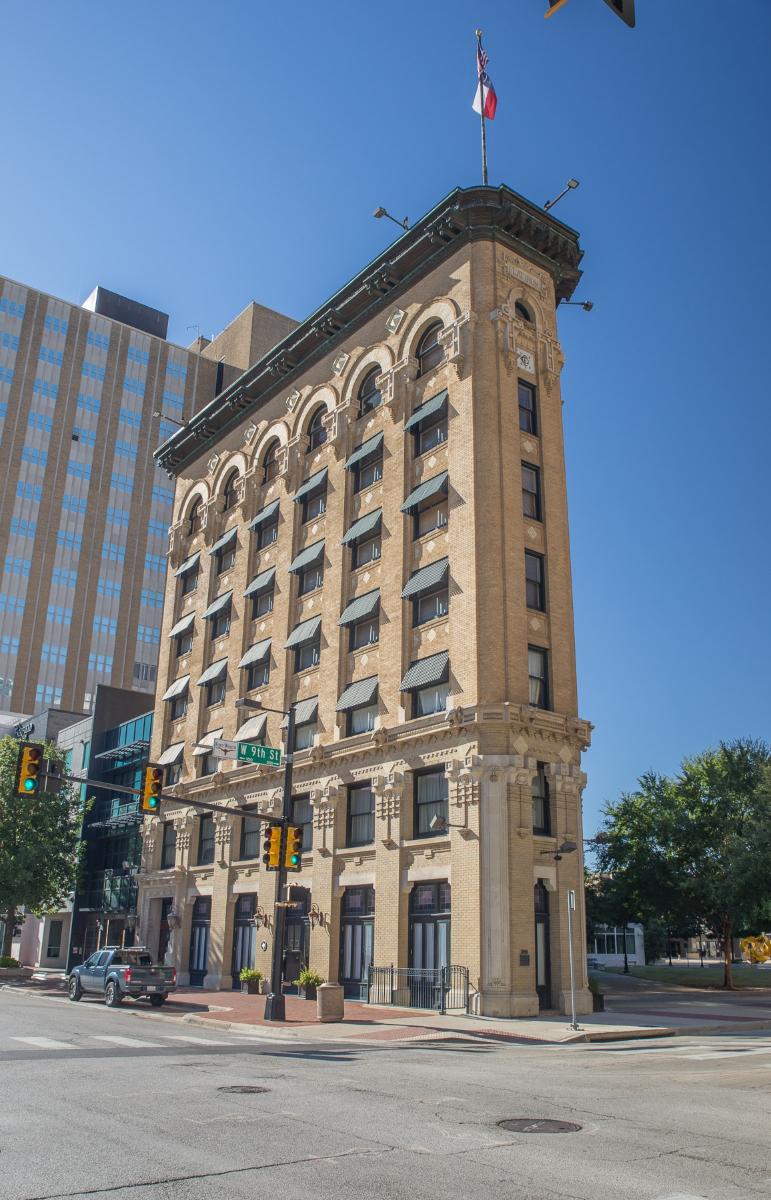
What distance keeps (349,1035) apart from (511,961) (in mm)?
6505

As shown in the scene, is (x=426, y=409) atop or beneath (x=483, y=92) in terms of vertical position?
beneath

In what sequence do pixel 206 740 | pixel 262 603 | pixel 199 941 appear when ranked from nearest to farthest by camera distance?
pixel 199 941 < pixel 262 603 < pixel 206 740

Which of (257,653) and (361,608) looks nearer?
(361,608)

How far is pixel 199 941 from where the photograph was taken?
43062mm

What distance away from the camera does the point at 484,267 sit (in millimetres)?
35312

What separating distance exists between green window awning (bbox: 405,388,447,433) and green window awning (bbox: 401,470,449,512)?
8.15 feet

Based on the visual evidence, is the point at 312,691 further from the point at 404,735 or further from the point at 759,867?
the point at 759,867

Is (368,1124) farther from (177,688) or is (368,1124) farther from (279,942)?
(177,688)

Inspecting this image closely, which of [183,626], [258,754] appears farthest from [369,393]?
[258,754]

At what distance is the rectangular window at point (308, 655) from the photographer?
39.5 meters

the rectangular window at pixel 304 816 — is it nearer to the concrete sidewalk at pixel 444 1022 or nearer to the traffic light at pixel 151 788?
the concrete sidewalk at pixel 444 1022

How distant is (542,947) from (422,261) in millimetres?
25806

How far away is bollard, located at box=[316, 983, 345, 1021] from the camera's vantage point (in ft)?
84.4

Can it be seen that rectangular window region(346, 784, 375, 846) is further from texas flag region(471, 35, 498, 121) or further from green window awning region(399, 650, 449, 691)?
texas flag region(471, 35, 498, 121)
